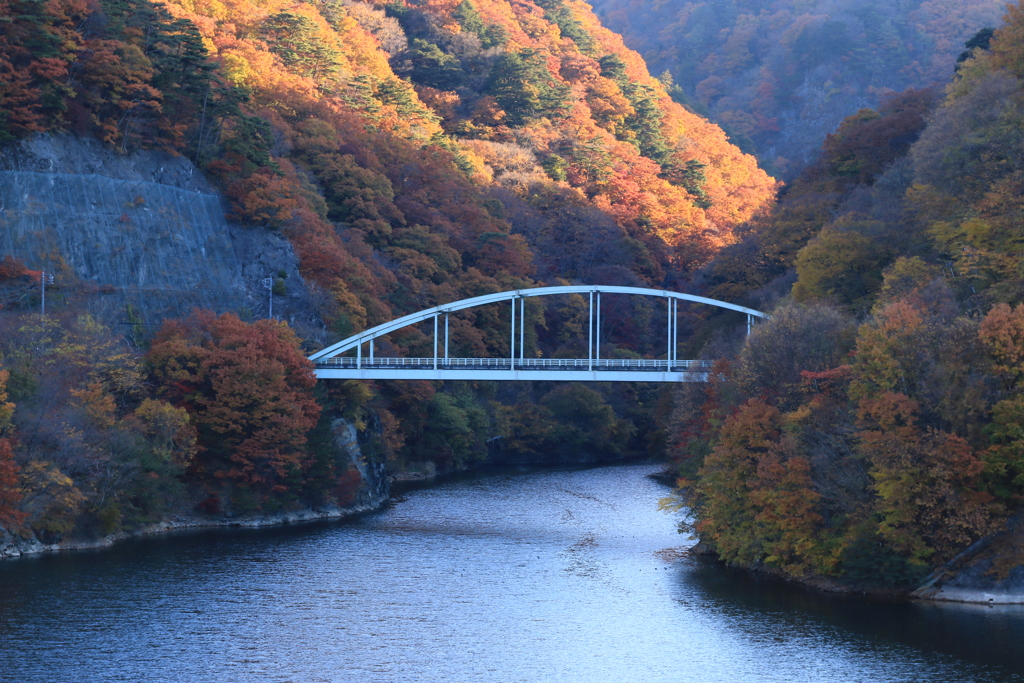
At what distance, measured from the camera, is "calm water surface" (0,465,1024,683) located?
23.1 metres

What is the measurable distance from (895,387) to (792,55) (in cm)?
10268

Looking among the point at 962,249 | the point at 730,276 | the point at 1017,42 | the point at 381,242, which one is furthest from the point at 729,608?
the point at 381,242

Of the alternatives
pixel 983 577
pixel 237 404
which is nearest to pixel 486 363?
pixel 237 404

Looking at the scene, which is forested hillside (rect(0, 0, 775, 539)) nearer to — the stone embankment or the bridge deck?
the bridge deck

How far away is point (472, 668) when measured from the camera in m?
23.3

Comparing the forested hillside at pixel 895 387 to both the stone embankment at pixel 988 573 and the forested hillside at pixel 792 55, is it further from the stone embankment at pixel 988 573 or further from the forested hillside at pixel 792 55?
the forested hillside at pixel 792 55

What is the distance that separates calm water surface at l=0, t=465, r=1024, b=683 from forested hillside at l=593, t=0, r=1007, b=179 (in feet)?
260

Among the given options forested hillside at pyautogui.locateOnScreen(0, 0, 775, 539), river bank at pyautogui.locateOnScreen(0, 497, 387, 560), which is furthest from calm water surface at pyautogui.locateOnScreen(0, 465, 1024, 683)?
forested hillside at pyautogui.locateOnScreen(0, 0, 775, 539)

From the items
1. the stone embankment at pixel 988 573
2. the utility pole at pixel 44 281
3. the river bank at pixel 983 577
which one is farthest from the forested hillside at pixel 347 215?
the stone embankment at pixel 988 573

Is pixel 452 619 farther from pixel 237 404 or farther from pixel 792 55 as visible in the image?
pixel 792 55

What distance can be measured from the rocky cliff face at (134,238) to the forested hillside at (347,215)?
0.92 metres

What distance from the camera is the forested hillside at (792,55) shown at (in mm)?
113875

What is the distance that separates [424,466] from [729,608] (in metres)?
32.0

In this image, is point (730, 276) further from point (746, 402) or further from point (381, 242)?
point (746, 402)
